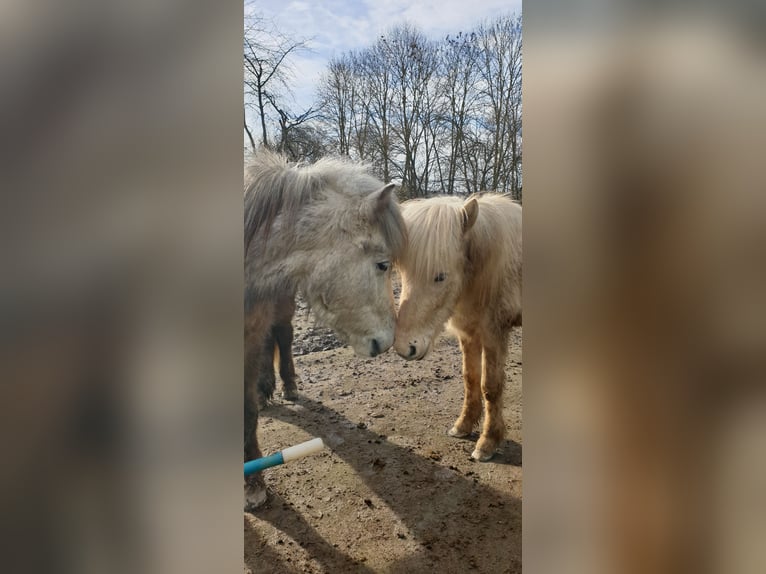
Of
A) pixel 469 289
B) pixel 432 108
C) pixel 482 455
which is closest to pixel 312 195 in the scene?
pixel 432 108

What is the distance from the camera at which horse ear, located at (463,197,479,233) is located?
1554 mm

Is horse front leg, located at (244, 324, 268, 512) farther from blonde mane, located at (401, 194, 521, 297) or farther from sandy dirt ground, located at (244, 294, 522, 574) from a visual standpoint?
blonde mane, located at (401, 194, 521, 297)

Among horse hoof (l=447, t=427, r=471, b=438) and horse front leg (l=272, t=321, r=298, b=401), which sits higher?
horse front leg (l=272, t=321, r=298, b=401)

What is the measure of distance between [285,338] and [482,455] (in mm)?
871

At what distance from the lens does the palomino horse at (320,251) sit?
1489 millimetres

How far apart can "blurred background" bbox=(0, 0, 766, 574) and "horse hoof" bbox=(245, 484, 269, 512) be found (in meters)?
0.06

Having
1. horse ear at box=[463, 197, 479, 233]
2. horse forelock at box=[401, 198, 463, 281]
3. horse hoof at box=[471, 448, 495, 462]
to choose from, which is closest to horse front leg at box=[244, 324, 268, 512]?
horse forelock at box=[401, 198, 463, 281]
